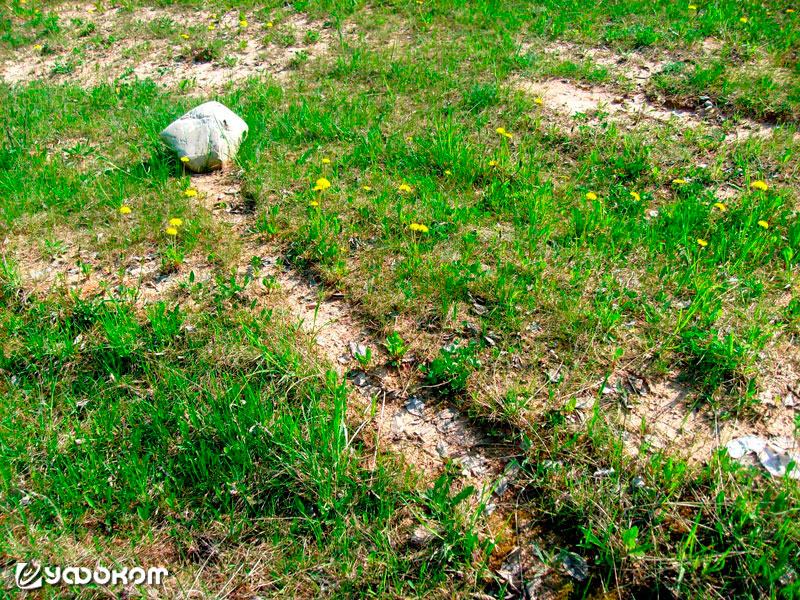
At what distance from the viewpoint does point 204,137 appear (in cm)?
511

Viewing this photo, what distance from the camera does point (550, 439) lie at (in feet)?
9.51

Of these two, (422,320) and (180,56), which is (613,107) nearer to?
(422,320)

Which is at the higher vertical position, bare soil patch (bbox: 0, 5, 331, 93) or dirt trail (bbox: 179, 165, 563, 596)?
bare soil patch (bbox: 0, 5, 331, 93)

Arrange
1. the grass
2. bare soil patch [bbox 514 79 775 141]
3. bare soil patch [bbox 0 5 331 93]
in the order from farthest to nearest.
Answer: bare soil patch [bbox 0 5 331 93] → bare soil patch [bbox 514 79 775 141] → the grass

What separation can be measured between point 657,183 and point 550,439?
2817 mm

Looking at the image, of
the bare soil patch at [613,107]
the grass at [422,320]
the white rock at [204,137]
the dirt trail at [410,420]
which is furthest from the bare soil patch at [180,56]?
the dirt trail at [410,420]

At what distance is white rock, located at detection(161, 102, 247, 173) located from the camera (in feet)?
16.7

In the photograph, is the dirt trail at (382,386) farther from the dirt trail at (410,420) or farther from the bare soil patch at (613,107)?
the bare soil patch at (613,107)

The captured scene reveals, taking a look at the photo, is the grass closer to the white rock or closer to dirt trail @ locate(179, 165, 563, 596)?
dirt trail @ locate(179, 165, 563, 596)

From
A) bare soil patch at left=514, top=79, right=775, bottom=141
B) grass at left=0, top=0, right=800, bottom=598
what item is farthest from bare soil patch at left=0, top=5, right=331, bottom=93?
bare soil patch at left=514, top=79, right=775, bottom=141

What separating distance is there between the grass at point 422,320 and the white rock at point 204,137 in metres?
0.18

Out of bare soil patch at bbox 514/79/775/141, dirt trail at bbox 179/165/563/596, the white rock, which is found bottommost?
dirt trail at bbox 179/165/563/596

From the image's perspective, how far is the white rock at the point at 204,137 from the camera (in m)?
5.10

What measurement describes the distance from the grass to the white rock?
0.60 feet
